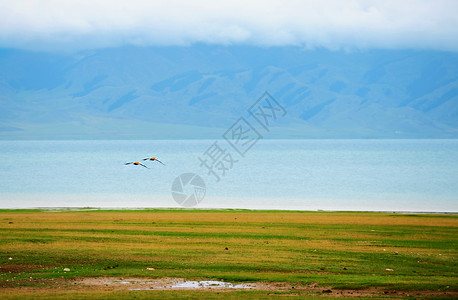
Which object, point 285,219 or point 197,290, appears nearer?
point 197,290

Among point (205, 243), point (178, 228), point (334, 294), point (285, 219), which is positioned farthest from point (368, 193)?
point (334, 294)

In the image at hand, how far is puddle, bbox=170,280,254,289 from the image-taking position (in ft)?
57.2

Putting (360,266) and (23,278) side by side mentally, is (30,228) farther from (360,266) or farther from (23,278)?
(360,266)

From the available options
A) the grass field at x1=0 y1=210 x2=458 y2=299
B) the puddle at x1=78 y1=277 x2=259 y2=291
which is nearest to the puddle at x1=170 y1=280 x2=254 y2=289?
the puddle at x1=78 y1=277 x2=259 y2=291

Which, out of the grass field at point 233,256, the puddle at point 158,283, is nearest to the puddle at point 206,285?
the puddle at point 158,283

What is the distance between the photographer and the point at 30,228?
93.9ft

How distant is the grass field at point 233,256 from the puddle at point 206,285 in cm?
44

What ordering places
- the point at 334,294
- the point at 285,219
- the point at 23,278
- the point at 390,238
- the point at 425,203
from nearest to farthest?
the point at 334,294
the point at 23,278
the point at 390,238
the point at 285,219
the point at 425,203

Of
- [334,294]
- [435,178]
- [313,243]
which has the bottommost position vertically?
[334,294]

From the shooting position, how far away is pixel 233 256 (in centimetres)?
2198

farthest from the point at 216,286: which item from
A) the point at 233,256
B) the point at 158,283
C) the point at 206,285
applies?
the point at 233,256

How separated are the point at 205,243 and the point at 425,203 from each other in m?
39.5

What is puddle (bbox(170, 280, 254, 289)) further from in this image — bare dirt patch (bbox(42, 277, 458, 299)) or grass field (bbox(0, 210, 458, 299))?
grass field (bbox(0, 210, 458, 299))

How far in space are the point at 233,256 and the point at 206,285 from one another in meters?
4.41
